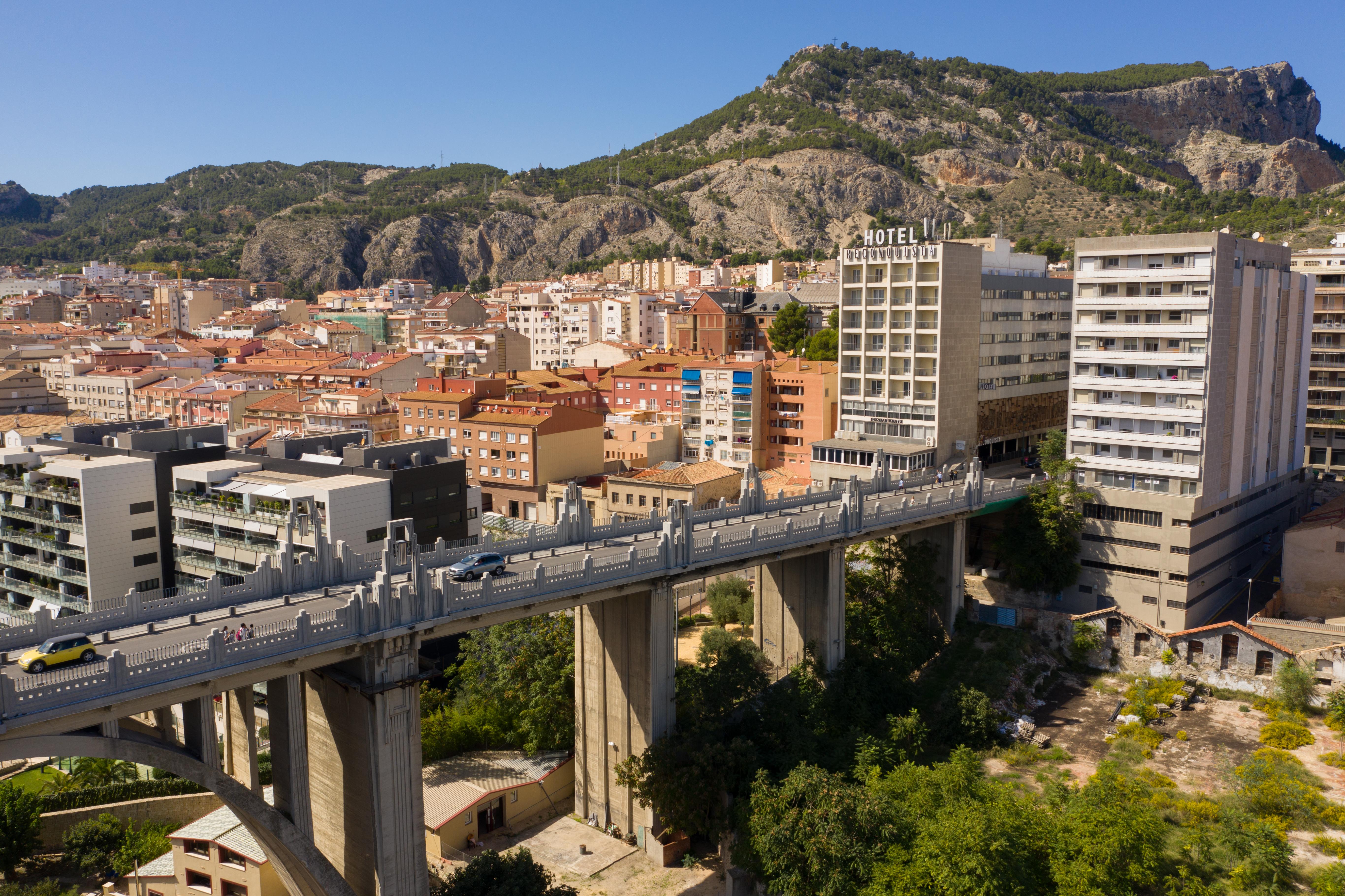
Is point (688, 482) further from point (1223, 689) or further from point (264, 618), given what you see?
point (264, 618)

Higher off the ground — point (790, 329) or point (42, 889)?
point (790, 329)

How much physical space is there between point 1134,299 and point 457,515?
5087cm

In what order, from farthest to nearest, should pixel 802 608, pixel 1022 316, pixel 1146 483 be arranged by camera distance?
pixel 1022 316 < pixel 1146 483 < pixel 802 608

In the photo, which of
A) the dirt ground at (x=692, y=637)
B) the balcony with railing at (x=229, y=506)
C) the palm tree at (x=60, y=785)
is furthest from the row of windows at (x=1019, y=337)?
the palm tree at (x=60, y=785)

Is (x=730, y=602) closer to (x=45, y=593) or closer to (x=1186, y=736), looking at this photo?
(x=1186, y=736)

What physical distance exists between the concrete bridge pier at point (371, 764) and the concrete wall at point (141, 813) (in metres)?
17.4

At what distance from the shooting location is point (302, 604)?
115 feet

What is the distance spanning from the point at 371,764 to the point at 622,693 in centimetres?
1439

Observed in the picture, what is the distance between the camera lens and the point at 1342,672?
53.7 metres

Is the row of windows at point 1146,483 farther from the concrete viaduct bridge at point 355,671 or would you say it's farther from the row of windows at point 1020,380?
the concrete viaduct bridge at point 355,671

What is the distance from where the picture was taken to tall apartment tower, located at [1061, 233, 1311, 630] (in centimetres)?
6175

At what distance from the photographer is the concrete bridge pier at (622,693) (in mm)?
44125

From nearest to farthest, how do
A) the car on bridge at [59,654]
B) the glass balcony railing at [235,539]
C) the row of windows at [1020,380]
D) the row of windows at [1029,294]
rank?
the car on bridge at [59,654] → the glass balcony railing at [235,539] → the row of windows at [1029,294] → the row of windows at [1020,380]

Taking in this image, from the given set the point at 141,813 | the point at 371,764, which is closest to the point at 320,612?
the point at 371,764
